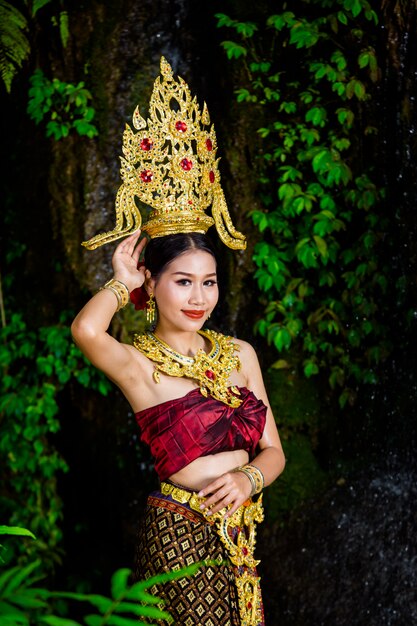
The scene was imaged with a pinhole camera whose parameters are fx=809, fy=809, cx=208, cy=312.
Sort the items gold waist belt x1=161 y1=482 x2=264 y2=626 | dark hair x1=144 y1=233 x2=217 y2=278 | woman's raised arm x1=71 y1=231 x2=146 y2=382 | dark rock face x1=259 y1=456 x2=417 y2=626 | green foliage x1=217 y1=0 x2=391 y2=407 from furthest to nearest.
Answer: green foliage x1=217 y1=0 x2=391 y2=407
dark rock face x1=259 y1=456 x2=417 y2=626
dark hair x1=144 y1=233 x2=217 y2=278
gold waist belt x1=161 y1=482 x2=264 y2=626
woman's raised arm x1=71 y1=231 x2=146 y2=382

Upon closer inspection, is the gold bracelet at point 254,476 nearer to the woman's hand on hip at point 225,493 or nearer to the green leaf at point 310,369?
the woman's hand on hip at point 225,493

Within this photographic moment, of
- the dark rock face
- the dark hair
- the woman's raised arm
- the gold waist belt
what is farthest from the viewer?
the dark rock face

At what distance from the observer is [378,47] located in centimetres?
411

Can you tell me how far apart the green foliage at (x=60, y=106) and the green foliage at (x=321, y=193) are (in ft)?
2.60

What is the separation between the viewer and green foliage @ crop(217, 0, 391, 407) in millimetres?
4078

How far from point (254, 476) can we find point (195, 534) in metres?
0.24

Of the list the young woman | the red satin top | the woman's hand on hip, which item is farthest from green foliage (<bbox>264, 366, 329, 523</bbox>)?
the woman's hand on hip

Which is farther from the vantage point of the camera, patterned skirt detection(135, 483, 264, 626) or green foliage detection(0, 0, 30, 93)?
green foliage detection(0, 0, 30, 93)

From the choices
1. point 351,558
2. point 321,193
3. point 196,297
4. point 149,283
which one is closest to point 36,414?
point 351,558

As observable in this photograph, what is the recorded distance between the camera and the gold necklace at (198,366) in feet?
7.90

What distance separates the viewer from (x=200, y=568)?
2.28 metres

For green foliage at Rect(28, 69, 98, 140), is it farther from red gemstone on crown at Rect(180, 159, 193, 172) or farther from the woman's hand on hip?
the woman's hand on hip

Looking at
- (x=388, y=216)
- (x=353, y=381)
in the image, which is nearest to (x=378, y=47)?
(x=388, y=216)

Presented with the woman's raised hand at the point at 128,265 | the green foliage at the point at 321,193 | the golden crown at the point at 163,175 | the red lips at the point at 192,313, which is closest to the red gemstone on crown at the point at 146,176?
the golden crown at the point at 163,175
